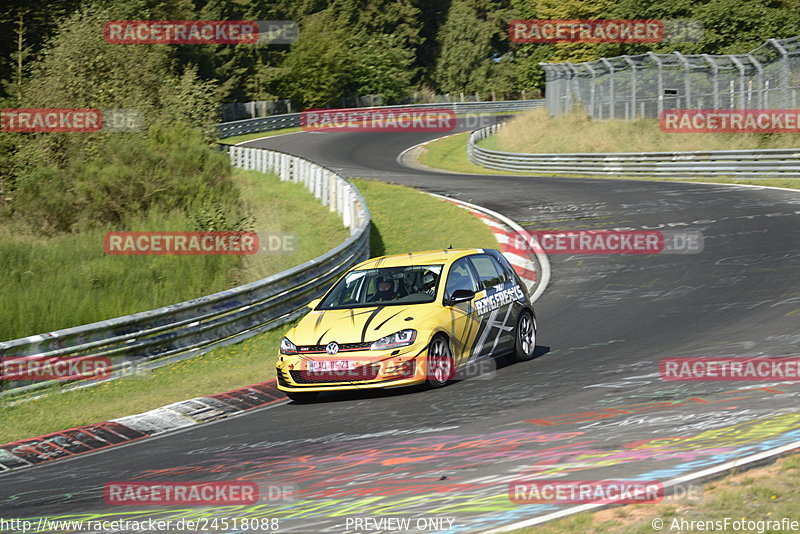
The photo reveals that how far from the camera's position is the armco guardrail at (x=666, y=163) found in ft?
98.5

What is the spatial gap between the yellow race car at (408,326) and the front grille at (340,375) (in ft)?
0.03

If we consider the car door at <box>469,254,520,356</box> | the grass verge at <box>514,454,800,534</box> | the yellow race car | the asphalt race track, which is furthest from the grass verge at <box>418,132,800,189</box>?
the grass verge at <box>514,454,800,534</box>

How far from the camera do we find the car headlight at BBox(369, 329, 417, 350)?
10.2m

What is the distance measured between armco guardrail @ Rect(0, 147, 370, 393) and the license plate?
369 centimetres

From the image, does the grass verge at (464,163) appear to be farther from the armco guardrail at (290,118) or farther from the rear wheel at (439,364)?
the rear wheel at (439,364)

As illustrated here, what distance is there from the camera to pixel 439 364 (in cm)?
1051

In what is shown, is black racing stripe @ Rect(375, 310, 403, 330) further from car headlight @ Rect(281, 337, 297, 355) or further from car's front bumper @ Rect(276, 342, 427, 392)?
car headlight @ Rect(281, 337, 297, 355)

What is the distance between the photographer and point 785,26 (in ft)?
157

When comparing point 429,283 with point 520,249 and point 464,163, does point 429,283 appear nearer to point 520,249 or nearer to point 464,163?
point 520,249

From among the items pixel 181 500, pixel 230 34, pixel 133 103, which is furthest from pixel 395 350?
pixel 230 34

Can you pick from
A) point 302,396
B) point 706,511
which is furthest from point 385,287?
point 706,511

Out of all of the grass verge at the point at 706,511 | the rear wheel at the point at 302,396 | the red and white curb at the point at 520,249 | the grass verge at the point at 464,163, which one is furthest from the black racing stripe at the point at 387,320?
the grass verge at the point at 464,163

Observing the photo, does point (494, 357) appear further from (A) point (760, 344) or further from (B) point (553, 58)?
(B) point (553, 58)

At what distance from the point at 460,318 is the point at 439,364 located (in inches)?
27.8
